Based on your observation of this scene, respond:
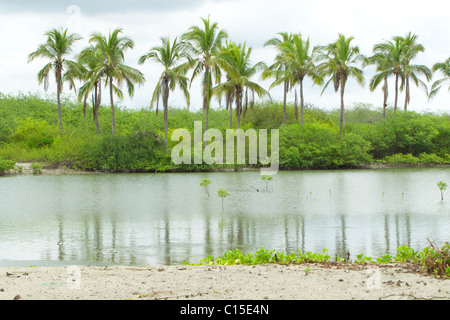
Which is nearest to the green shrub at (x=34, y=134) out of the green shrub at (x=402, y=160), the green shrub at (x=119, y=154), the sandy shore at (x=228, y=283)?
the green shrub at (x=119, y=154)

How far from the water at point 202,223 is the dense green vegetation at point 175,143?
52.8ft

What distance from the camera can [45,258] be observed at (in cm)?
979

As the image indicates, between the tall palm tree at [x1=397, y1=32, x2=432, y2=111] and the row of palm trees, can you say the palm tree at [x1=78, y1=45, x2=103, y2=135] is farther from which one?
the tall palm tree at [x1=397, y1=32, x2=432, y2=111]

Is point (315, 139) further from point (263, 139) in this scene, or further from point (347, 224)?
point (347, 224)

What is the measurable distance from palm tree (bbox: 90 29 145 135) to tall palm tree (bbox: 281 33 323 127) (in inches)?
518

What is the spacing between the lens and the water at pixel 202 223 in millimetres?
10461

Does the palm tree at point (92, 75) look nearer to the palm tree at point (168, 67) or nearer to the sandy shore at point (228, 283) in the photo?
the palm tree at point (168, 67)

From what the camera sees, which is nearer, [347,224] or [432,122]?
[347,224]

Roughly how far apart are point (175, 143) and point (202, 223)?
3120 centimetres

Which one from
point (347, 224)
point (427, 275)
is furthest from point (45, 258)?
point (347, 224)

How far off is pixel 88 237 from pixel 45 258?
8.24 ft

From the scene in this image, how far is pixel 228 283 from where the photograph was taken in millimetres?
6211

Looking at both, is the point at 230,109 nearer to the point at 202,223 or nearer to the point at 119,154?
the point at 119,154

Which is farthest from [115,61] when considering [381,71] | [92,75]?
[381,71]
